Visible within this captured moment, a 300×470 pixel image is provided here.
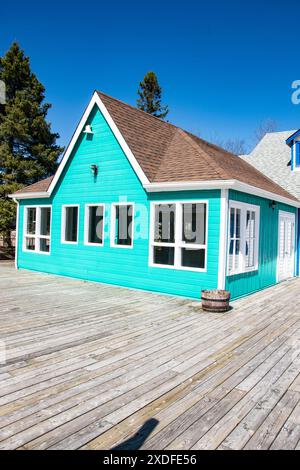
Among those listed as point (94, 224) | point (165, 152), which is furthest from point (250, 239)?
point (94, 224)

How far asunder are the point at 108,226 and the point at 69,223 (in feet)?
9.49

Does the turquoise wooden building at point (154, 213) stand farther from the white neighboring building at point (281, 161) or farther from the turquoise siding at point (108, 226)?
the white neighboring building at point (281, 161)

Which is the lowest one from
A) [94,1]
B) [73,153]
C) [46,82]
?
[73,153]

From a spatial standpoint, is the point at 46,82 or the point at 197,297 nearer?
the point at 197,297

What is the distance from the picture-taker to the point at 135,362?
449 centimetres

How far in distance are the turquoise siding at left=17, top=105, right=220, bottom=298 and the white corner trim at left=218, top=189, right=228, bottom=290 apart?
12 cm

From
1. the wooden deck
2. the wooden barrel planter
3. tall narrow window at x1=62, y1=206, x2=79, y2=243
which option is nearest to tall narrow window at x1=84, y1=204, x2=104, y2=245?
tall narrow window at x1=62, y1=206, x2=79, y2=243

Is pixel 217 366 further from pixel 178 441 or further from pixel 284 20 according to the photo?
pixel 284 20

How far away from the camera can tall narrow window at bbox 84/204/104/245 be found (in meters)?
11.6

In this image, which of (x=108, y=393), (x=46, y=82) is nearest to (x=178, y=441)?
(x=108, y=393)

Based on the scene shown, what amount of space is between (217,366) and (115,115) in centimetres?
893

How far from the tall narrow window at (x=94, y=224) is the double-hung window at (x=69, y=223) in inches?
23.0

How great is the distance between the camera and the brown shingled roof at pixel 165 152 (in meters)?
9.19

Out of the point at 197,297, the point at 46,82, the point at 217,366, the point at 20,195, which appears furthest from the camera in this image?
the point at 46,82
